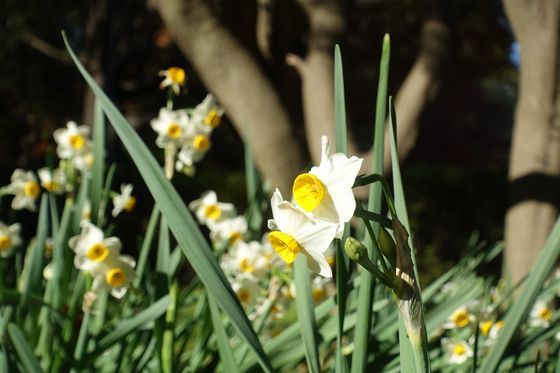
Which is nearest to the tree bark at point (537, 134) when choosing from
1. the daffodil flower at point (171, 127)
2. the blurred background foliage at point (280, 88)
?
the blurred background foliage at point (280, 88)

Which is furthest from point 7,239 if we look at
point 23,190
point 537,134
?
point 537,134

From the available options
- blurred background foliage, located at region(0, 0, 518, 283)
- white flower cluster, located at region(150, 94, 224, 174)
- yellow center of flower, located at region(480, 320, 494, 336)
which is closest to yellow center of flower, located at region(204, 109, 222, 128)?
white flower cluster, located at region(150, 94, 224, 174)

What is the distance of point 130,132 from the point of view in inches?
35.6

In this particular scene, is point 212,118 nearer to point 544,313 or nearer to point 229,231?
point 229,231

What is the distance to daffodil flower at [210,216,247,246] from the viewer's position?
1.72m

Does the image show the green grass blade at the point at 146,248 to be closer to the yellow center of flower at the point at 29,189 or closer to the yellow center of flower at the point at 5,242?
the yellow center of flower at the point at 5,242

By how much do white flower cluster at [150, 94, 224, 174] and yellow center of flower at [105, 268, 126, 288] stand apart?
13.1 inches

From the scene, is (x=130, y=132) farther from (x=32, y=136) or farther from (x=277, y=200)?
(x=32, y=136)

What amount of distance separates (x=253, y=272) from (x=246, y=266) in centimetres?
2

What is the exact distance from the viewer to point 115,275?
1.34m

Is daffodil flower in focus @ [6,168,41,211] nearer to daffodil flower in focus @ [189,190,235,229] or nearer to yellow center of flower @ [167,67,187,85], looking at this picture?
daffodil flower in focus @ [189,190,235,229]

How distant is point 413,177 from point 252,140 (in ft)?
13.8

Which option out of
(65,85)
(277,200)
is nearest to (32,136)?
(65,85)

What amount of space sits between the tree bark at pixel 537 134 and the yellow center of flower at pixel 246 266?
1232 millimetres
